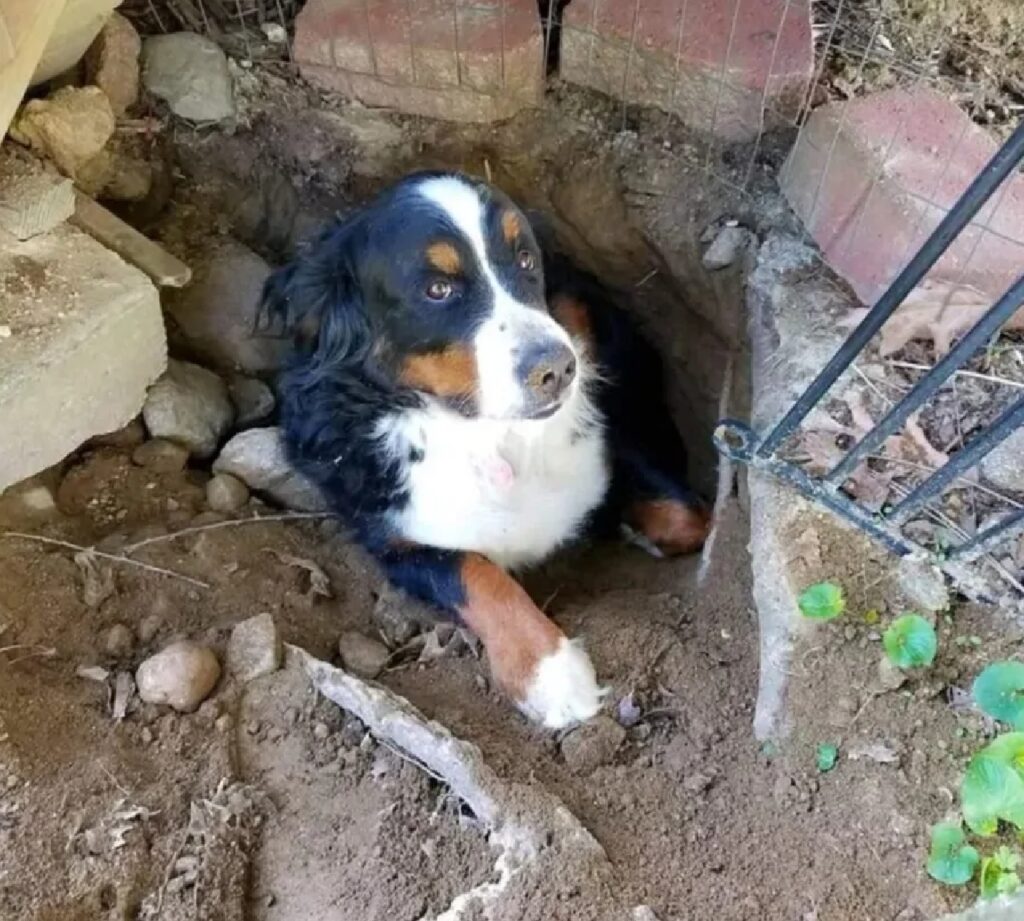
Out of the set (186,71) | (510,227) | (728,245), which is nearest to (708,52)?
(728,245)

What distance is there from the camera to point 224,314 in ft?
11.4

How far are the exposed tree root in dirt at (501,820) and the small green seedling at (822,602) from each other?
0.57 meters

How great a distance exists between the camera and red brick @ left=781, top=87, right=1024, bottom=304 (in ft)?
9.23

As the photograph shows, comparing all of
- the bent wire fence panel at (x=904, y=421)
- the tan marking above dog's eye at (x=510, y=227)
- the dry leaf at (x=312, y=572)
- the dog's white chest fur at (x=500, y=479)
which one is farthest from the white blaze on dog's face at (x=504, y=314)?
the dry leaf at (x=312, y=572)

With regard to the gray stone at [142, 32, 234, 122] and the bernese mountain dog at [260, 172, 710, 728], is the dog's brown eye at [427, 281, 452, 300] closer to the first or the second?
the bernese mountain dog at [260, 172, 710, 728]

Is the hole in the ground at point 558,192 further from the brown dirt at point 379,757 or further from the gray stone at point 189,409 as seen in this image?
the brown dirt at point 379,757

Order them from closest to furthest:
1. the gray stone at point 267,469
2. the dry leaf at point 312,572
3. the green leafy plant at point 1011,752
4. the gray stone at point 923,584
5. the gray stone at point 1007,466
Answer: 1. the green leafy plant at point 1011,752
2. the gray stone at point 923,584
3. the gray stone at point 1007,466
4. the dry leaf at point 312,572
5. the gray stone at point 267,469

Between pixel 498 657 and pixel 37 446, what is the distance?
1.11 metres

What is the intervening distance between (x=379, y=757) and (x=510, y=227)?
1145mm

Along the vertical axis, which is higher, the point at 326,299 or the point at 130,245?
the point at 326,299

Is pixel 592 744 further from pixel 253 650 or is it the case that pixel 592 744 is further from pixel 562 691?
pixel 253 650

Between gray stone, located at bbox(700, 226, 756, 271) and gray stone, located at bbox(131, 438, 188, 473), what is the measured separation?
1456 mm

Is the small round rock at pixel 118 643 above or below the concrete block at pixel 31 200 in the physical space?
below

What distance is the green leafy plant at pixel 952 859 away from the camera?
2068 millimetres
